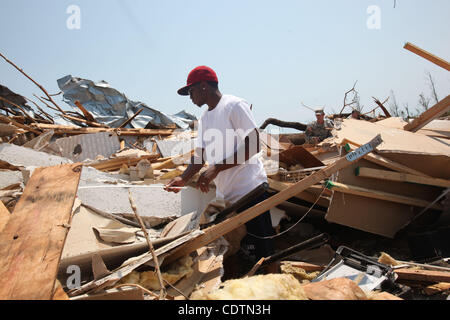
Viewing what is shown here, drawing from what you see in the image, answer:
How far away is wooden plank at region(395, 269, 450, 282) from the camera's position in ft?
5.55

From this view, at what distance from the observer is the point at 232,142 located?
2.24 metres

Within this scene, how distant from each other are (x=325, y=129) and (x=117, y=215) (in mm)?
5670

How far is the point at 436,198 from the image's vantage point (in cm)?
313

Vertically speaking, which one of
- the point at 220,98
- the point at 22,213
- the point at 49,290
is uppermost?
the point at 220,98

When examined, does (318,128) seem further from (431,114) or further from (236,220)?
(236,220)

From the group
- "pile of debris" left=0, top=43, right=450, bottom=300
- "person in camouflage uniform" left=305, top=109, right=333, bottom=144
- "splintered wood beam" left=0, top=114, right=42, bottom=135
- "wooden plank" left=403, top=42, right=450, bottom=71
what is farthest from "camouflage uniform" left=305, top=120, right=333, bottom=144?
"splintered wood beam" left=0, top=114, right=42, bottom=135

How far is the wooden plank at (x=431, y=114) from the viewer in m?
3.51

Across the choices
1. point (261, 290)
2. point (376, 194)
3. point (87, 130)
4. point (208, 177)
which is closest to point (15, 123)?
point (87, 130)

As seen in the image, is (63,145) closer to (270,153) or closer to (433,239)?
(270,153)

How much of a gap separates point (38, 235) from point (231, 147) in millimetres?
1366

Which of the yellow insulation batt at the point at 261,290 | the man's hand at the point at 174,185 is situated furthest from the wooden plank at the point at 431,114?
the yellow insulation batt at the point at 261,290

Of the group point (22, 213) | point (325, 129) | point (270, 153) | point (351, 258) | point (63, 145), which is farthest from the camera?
point (325, 129)

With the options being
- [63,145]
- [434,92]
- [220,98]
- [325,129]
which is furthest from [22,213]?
[434,92]

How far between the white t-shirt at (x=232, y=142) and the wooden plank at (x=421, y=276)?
3.46ft
